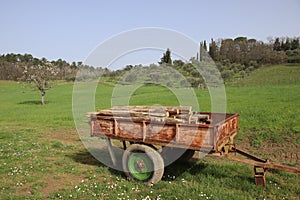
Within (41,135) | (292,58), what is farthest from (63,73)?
(41,135)

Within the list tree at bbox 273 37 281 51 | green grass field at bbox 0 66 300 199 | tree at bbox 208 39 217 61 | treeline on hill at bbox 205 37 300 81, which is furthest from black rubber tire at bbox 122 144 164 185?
tree at bbox 273 37 281 51

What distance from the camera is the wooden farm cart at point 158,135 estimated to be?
670cm

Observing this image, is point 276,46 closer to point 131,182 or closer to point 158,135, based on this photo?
point 158,135

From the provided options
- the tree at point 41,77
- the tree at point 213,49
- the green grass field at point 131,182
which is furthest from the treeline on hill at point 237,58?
the green grass field at point 131,182

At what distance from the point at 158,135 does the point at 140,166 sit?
1010mm

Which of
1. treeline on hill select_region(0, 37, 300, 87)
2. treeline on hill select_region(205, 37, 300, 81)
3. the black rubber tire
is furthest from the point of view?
treeline on hill select_region(205, 37, 300, 81)

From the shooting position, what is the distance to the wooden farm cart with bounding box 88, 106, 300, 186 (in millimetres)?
6699

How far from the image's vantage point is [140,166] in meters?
7.50

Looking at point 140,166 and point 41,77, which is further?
point 41,77

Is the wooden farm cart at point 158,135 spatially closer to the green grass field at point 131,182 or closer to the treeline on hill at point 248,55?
the green grass field at point 131,182

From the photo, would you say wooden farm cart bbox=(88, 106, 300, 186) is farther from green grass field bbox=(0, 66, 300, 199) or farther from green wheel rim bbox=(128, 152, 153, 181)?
green grass field bbox=(0, 66, 300, 199)

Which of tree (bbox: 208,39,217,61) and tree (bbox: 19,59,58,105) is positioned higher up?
tree (bbox: 208,39,217,61)

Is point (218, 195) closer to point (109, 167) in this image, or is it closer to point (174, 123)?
point (174, 123)

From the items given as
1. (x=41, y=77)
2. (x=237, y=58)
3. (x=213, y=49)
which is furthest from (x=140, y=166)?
(x=213, y=49)
